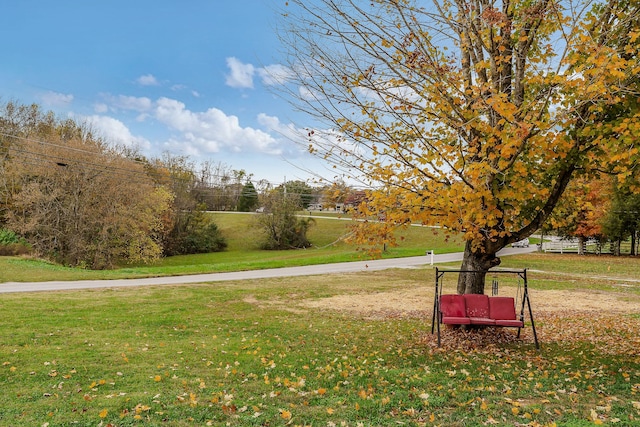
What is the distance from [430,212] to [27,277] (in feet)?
56.5

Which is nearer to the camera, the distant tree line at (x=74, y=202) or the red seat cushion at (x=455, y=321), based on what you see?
the red seat cushion at (x=455, y=321)

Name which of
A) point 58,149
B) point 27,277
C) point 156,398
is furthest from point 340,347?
point 58,149

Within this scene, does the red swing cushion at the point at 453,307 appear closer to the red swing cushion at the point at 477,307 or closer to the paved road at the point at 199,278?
the red swing cushion at the point at 477,307

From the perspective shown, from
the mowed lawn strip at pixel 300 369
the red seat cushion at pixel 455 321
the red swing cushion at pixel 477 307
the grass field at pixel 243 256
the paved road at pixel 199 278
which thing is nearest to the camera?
the mowed lawn strip at pixel 300 369

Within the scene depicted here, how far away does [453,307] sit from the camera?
26.6 feet

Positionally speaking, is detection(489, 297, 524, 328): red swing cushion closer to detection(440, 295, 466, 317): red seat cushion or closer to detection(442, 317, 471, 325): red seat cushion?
detection(440, 295, 466, 317): red seat cushion

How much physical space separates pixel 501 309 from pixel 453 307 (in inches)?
32.8

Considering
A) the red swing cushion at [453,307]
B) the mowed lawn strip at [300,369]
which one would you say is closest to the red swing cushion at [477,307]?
the red swing cushion at [453,307]

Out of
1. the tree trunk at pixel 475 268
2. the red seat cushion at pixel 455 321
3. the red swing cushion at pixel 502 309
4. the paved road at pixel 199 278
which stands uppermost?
the tree trunk at pixel 475 268

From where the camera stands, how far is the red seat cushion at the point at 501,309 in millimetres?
7949

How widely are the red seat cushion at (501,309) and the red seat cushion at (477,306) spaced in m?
0.08

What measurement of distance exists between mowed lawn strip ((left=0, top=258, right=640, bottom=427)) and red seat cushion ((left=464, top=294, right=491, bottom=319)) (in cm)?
49

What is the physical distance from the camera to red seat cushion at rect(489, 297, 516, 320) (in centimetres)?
795

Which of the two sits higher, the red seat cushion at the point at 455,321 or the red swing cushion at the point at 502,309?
the red swing cushion at the point at 502,309
